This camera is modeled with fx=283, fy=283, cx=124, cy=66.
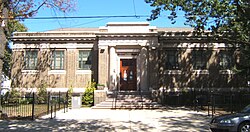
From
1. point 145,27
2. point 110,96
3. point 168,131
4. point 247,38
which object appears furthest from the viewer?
point 145,27

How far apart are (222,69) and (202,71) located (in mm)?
1878

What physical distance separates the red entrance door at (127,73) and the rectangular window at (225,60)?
7.88 m

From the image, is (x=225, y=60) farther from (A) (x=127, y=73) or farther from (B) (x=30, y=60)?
(B) (x=30, y=60)

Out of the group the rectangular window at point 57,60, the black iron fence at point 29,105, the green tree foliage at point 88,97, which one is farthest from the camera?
the rectangular window at point 57,60

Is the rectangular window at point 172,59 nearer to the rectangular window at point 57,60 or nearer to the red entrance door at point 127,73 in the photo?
the red entrance door at point 127,73

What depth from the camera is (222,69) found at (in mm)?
25484

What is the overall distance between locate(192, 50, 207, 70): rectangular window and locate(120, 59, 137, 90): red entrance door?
18.1 ft

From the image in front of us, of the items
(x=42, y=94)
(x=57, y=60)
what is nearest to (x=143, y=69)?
(x=57, y=60)

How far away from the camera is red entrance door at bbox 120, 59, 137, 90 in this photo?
2528 cm

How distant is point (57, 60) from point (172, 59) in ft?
34.6

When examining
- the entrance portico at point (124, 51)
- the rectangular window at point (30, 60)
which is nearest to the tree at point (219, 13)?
the entrance portico at point (124, 51)

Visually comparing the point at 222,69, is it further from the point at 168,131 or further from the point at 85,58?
the point at 168,131

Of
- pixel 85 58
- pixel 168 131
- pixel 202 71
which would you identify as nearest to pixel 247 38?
pixel 202 71

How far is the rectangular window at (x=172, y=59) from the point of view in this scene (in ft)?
83.4
